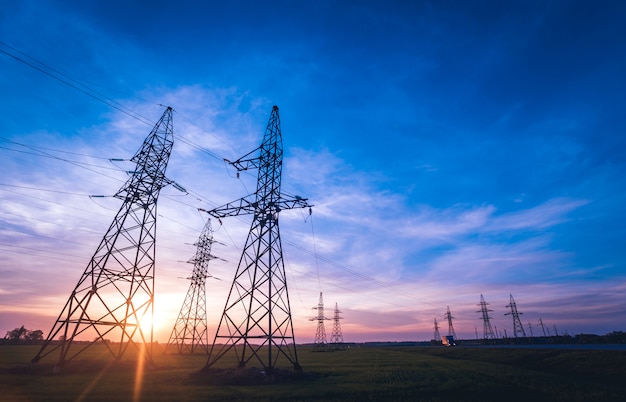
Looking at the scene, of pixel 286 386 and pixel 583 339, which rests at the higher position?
pixel 286 386

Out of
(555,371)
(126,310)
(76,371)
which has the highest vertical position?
(126,310)

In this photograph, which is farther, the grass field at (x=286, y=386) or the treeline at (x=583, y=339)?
the treeline at (x=583, y=339)

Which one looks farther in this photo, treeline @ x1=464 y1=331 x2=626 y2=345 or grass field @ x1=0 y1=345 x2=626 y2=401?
treeline @ x1=464 y1=331 x2=626 y2=345

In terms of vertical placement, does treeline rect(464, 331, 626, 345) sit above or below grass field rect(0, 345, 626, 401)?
below

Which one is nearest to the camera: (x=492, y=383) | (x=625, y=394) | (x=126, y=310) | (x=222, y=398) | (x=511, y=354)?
(x=222, y=398)

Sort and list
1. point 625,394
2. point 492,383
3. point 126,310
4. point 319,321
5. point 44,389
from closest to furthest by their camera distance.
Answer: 1. point 44,389
2. point 625,394
3. point 492,383
4. point 126,310
5. point 319,321

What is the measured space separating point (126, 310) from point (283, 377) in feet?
58.1

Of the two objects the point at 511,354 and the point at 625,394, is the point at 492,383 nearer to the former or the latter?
the point at 625,394

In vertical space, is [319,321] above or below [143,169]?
below

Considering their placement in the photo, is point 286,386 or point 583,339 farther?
point 583,339

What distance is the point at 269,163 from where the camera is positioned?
1261 inches

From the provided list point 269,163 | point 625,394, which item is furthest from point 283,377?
point 625,394

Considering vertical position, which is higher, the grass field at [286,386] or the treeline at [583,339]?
the grass field at [286,386]

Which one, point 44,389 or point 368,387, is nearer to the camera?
point 44,389
